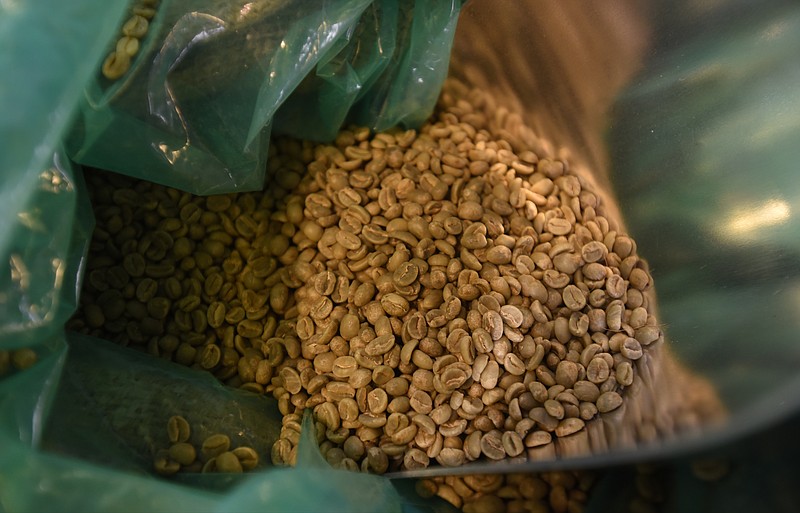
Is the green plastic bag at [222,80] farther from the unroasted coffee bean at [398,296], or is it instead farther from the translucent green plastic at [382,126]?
the unroasted coffee bean at [398,296]

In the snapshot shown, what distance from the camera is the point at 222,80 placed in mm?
1100

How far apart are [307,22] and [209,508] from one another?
2.54 feet

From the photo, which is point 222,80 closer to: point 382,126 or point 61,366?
point 382,126

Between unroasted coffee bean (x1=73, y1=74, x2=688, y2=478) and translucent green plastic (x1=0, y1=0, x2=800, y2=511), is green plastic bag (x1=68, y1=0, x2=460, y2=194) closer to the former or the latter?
translucent green plastic (x1=0, y1=0, x2=800, y2=511)

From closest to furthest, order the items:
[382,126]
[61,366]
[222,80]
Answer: [61,366] → [222,80] → [382,126]

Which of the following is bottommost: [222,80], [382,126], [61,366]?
[382,126]

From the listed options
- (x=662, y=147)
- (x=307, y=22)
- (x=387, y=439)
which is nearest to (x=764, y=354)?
(x=662, y=147)

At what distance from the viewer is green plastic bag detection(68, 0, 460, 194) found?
1.03 m

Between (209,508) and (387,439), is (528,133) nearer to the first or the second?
(387,439)

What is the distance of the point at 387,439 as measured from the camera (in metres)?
1.07

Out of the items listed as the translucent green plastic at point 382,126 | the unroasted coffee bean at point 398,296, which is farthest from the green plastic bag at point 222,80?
the unroasted coffee bean at point 398,296

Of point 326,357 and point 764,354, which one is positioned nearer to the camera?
point 764,354

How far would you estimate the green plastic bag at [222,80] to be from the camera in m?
1.03

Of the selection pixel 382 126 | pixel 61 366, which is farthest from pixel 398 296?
pixel 61 366
